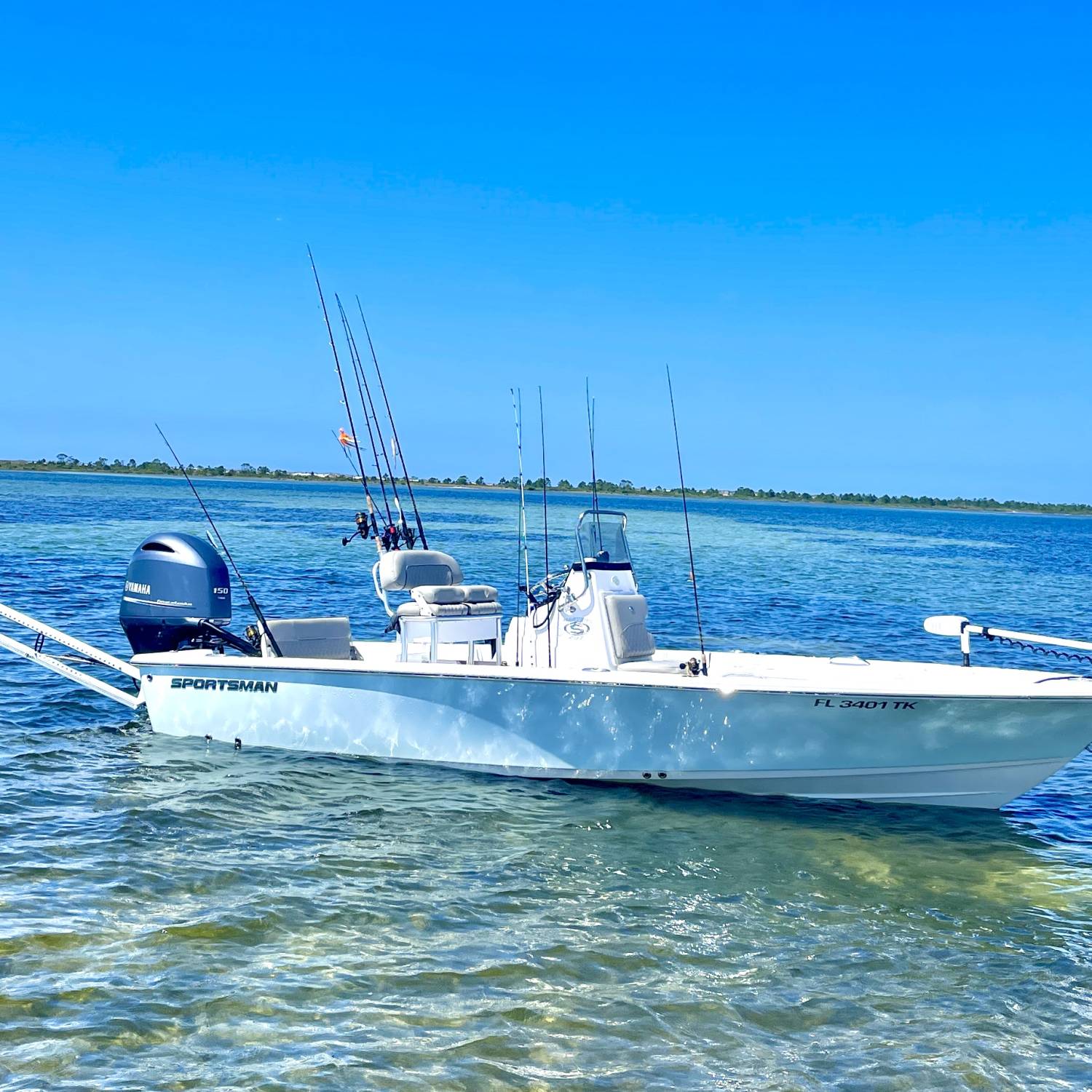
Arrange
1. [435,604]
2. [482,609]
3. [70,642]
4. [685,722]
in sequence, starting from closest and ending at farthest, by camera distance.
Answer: [685,722] → [435,604] → [482,609] → [70,642]

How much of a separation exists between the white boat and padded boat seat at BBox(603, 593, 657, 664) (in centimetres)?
2

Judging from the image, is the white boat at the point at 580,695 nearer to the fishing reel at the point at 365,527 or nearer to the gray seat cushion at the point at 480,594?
the gray seat cushion at the point at 480,594

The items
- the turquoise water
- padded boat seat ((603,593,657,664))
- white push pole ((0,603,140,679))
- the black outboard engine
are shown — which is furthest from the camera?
the black outboard engine

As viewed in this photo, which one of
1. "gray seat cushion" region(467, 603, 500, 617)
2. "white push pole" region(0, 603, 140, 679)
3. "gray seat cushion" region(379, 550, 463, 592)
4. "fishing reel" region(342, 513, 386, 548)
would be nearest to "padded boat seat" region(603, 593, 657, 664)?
"gray seat cushion" region(467, 603, 500, 617)

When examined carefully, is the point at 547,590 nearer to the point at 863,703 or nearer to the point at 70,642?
the point at 863,703

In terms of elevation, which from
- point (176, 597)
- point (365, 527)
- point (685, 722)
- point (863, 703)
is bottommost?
point (685, 722)

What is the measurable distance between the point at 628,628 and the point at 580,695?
1145 mm

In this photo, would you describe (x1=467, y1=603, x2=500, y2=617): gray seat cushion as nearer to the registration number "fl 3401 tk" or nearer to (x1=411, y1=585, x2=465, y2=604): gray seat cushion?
(x1=411, y1=585, x2=465, y2=604): gray seat cushion

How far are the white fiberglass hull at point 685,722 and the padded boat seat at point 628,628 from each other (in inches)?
32.1

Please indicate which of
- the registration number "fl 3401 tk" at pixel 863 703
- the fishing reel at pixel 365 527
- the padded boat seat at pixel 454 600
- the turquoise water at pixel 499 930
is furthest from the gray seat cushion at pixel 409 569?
the registration number "fl 3401 tk" at pixel 863 703

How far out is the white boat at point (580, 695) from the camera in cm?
899

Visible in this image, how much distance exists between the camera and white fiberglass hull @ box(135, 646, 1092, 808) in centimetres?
890

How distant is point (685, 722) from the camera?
9242 mm

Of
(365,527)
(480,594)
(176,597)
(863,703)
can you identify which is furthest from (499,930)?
(176,597)
